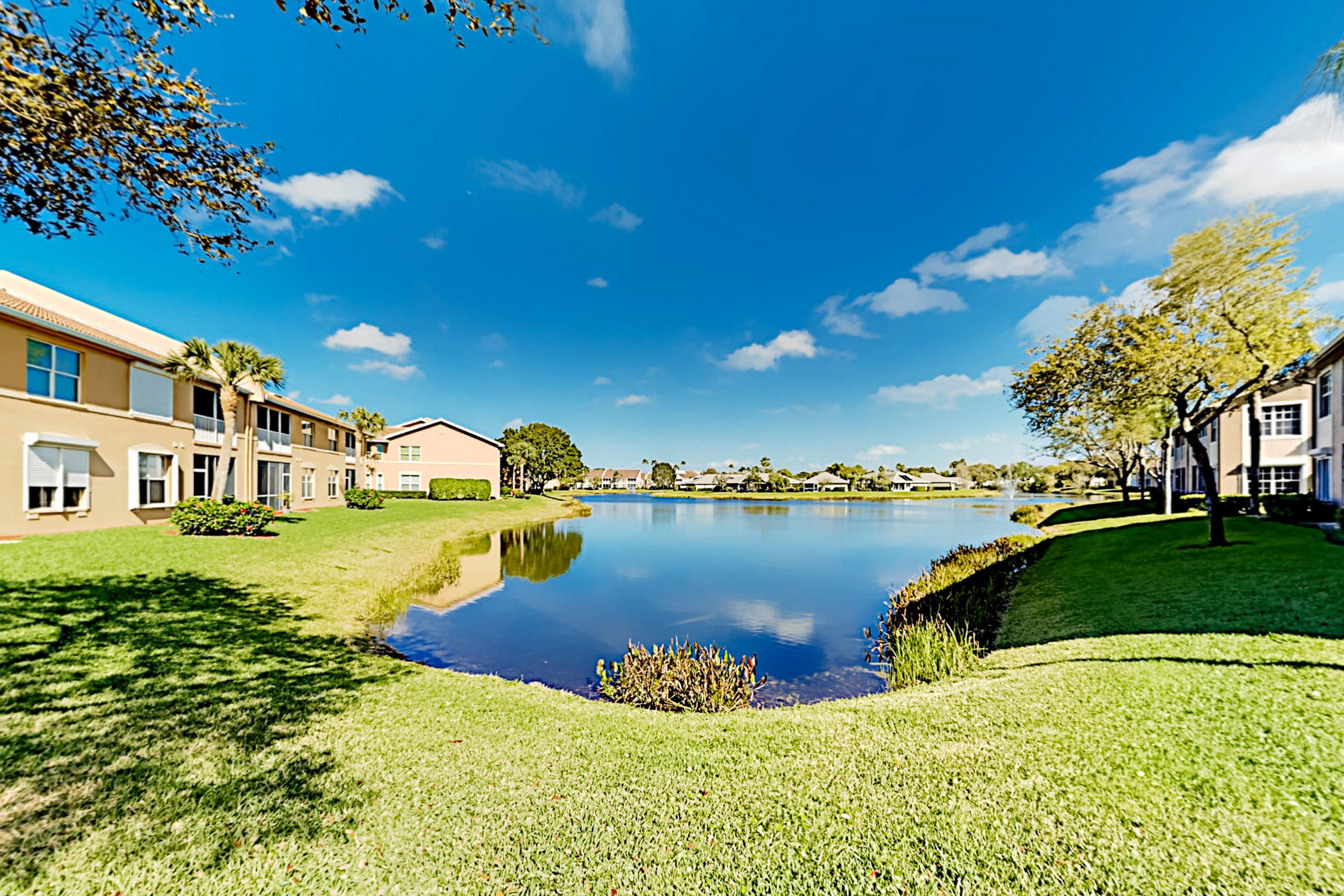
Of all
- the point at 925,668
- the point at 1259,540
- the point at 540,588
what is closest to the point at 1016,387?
the point at 1259,540

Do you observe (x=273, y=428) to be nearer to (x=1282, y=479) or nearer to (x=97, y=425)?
(x=97, y=425)

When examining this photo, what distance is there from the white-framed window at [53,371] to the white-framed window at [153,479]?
9.84 ft

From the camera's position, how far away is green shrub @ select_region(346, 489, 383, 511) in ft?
109

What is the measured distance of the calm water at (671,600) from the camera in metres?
10.3

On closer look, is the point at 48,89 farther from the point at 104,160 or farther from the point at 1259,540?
the point at 1259,540

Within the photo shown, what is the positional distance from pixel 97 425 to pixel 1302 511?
42797 millimetres

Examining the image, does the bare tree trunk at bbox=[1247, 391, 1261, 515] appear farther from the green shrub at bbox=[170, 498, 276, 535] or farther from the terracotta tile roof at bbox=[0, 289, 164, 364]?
the terracotta tile roof at bbox=[0, 289, 164, 364]

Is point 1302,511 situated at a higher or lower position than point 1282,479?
lower

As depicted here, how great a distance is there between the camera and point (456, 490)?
43.8 m

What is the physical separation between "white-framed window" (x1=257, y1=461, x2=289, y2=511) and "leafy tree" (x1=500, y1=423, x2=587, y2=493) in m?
36.8

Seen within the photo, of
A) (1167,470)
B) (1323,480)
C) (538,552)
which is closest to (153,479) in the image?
(538,552)

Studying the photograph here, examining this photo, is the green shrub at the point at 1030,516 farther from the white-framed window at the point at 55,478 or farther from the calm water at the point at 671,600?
the white-framed window at the point at 55,478

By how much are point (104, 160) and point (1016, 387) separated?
24989 millimetres

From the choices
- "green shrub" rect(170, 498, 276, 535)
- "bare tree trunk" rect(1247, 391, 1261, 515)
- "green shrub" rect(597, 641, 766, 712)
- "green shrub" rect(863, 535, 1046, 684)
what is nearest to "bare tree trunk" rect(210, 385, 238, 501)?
"green shrub" rect(170, 498, 276, 535)
